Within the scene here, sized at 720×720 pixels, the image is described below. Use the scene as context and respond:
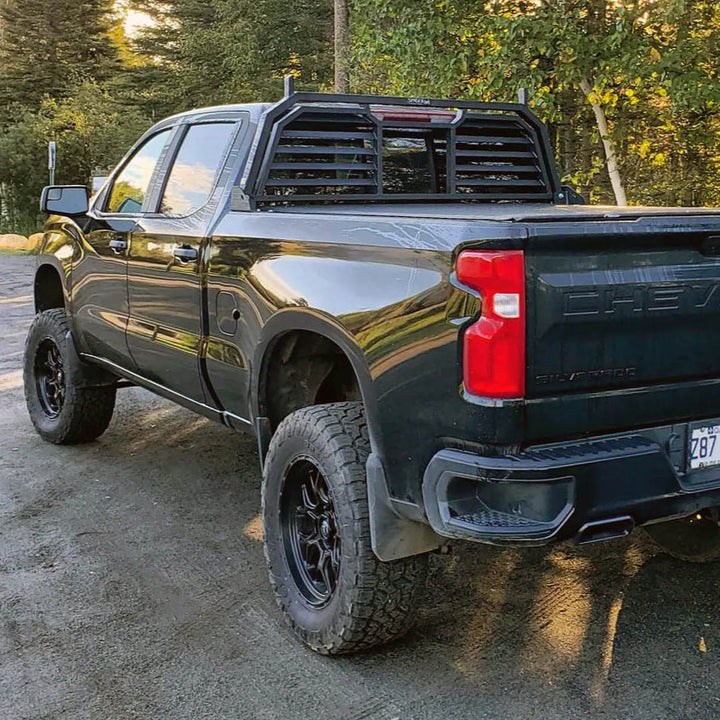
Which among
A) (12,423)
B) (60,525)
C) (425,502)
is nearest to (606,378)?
(425,502)

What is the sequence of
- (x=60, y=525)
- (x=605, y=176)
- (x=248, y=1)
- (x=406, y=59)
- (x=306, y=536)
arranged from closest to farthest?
1. (x=306, y=536)
2. (x=60, y=525)
3. (x=406, y=59)
4. (x=605, y=176)
5. (x=248, y=1)

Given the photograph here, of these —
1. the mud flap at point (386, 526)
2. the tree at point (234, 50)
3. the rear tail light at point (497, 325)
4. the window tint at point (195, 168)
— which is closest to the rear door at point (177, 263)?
the window tint at point (195, 168)

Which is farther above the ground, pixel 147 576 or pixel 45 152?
pixel 45 152

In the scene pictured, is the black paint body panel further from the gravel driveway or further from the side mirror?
the side mirror

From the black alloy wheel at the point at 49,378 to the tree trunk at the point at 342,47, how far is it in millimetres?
11661

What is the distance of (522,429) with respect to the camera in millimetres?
2574

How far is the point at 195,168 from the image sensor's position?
175 inches

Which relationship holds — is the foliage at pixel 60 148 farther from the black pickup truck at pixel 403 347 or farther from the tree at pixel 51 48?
the black pickup truck at pixel 403 347

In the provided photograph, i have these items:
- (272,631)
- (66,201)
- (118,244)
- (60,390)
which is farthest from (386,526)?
(60,390)

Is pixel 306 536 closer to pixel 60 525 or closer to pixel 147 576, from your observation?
pixel 147 576

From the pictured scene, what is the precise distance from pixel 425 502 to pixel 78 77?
32.7 m

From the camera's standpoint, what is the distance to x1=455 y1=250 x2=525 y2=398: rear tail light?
2.53 metres

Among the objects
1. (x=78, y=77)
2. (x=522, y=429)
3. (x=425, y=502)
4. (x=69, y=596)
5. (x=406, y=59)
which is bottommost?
(x=69, y=596)

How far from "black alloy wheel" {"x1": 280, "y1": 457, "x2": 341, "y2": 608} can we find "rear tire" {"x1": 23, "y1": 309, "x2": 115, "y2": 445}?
2564 millimetres
